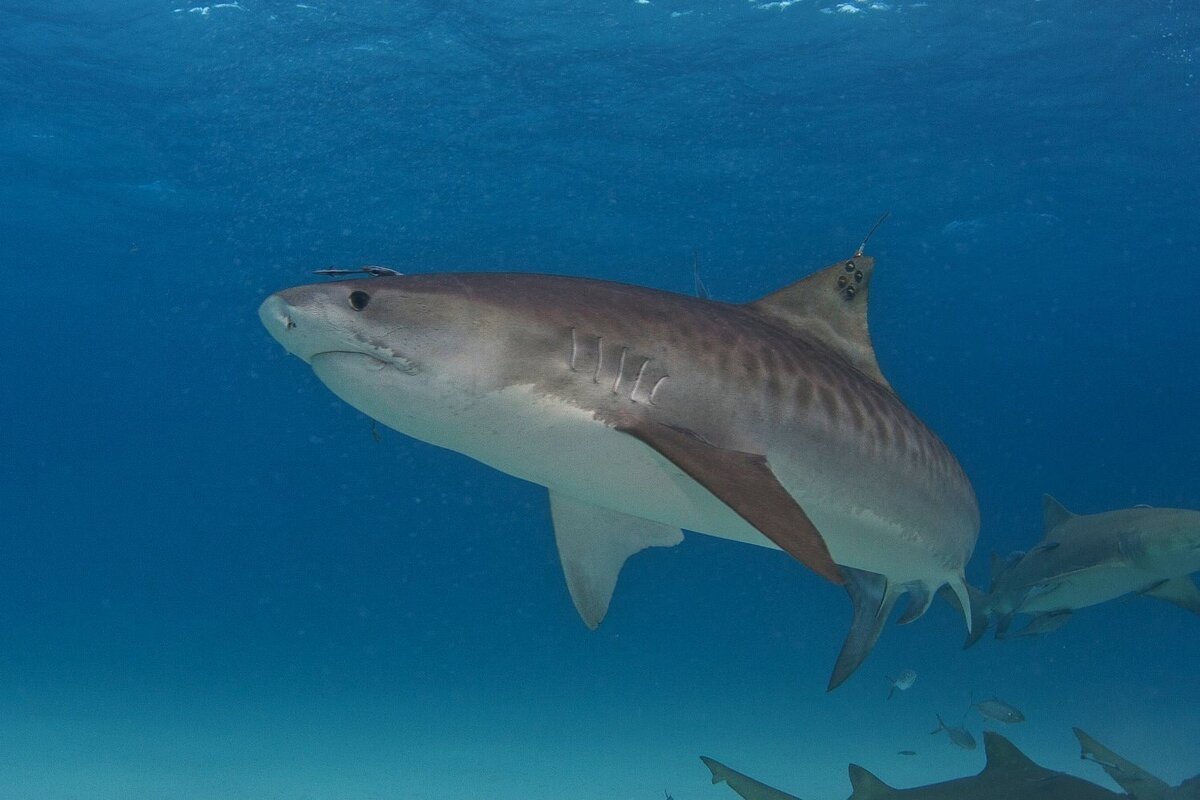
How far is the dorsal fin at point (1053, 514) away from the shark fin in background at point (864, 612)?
348cm

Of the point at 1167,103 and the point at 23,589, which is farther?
the point at 23,589

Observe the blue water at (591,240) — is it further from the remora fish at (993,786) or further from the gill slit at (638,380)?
the gill slit at (638,380)

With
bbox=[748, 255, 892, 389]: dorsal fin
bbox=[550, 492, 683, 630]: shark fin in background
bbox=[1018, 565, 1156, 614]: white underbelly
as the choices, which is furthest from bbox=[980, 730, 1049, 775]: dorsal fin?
bbox=[748, 255, 892, 389]: dorsal fin

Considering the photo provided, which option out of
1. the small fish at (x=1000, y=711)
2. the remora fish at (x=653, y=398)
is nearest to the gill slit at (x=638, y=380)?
the remora fish at (x=653, y=398)

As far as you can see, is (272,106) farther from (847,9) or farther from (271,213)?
(847,9)

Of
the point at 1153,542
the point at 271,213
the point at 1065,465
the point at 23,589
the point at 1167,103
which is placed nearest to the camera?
the point at 1153,542

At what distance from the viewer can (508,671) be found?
33.3m

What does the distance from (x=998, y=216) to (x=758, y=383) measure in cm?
2654

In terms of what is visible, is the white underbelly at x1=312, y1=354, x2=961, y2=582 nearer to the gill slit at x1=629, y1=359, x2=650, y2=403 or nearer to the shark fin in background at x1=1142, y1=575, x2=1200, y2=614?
the gill slit at x1=629, y1=359, x2=650, y2=403

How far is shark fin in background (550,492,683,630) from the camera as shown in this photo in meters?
4.17

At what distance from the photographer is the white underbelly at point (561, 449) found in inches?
104

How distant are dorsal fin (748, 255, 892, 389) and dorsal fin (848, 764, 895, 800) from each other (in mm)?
2481

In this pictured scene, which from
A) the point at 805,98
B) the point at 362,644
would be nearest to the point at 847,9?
the point at 805,98

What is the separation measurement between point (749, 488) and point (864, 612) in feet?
8.73
